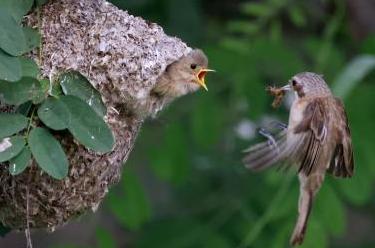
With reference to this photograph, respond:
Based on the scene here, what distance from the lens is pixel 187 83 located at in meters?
3.57

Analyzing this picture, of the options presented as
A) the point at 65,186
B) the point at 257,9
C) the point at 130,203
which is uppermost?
the point at 65,186

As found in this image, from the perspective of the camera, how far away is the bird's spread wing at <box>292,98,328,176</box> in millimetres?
3322

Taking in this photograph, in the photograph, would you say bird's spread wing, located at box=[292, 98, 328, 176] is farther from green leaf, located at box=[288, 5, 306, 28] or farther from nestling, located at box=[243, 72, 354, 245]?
green leaf, located at box=[288, 5, 306, 28]

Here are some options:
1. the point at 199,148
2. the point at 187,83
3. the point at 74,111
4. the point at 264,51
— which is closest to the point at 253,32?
the point at 264,51

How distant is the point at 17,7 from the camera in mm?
3242

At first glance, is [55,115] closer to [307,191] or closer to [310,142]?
[310,142]

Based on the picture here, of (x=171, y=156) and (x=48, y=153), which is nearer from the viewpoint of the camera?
(x=48, y=153)

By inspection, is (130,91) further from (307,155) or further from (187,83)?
(307,155)

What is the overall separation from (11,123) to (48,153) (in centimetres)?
14

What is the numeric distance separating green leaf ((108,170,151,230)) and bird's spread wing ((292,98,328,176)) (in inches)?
61.1

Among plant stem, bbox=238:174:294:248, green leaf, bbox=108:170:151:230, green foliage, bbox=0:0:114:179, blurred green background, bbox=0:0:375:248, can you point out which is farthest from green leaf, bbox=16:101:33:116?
green leaf, bbox=108:170:151:230

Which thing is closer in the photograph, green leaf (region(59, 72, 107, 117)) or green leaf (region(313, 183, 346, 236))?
green leaf (region(59, 72, 107, 117))

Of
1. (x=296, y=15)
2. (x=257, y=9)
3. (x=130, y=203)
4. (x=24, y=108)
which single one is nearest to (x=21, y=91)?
(x=24, y=108)

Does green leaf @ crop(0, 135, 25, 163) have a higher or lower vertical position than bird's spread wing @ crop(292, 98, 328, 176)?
lower
